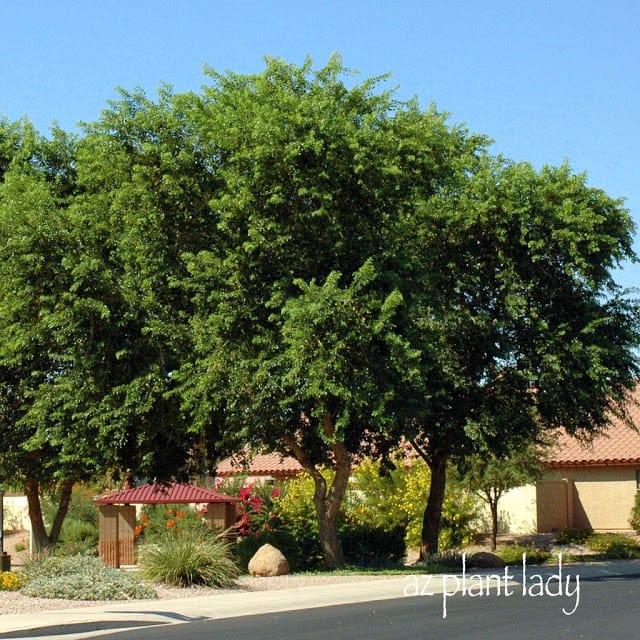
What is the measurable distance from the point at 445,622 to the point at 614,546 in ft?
65.2

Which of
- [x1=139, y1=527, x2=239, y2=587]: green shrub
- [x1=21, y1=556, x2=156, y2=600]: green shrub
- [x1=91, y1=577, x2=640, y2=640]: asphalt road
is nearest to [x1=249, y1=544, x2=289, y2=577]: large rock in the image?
[x1=139, y1=527, x2=239, y2=587]: green shrub

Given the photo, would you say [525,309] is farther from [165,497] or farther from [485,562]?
[165,497]

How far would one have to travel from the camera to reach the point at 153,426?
26.1 meters

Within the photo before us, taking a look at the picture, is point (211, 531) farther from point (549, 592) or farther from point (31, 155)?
point (31, 155)

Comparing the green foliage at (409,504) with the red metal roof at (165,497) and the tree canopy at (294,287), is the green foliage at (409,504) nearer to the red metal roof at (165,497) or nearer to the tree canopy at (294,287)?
the red metal roof at (165,497)

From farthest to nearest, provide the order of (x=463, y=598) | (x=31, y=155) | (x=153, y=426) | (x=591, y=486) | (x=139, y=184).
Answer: (x=591, y=486), (x=31, y=155), (x=153, y=426), (x=139, y=184), (x=463, y=598)

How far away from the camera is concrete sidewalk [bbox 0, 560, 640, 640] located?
49.0 ft

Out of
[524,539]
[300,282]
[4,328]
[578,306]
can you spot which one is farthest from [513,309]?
[524,539]

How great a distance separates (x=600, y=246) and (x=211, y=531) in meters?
12.3

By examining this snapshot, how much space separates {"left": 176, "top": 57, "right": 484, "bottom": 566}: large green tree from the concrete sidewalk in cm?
361

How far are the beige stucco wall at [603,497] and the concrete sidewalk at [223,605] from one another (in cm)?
1791

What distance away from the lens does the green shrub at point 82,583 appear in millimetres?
18922

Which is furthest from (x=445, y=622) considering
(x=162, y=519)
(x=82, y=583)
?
(x=162, y=519)

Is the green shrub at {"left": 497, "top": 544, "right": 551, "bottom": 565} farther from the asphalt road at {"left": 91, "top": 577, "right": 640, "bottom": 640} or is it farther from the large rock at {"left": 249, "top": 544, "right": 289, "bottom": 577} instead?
the asphalt road at {"left": 91, "top": 577, "right": 640, "bottom": 640}
